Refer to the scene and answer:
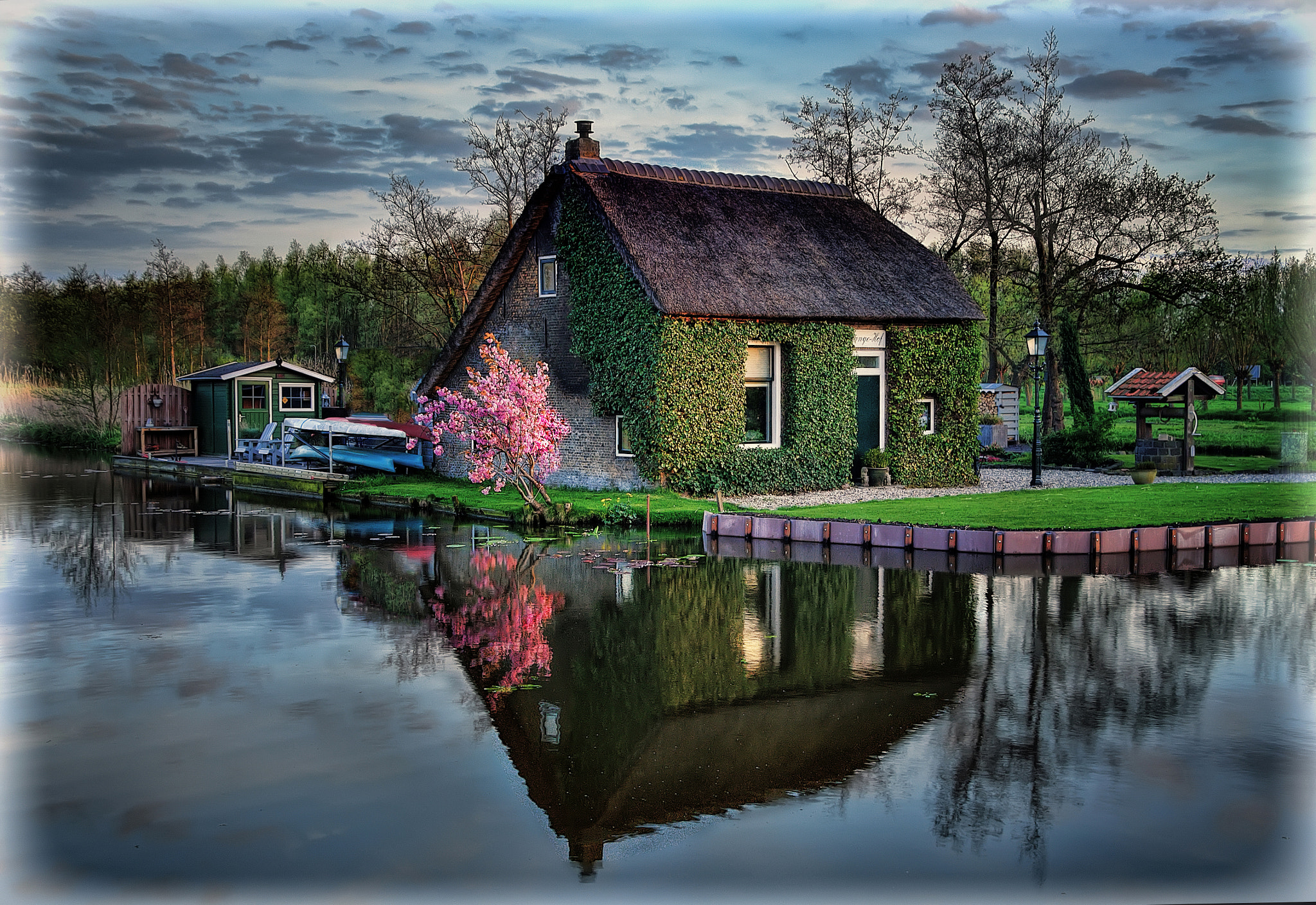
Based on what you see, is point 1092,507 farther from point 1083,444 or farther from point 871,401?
point 1083,444

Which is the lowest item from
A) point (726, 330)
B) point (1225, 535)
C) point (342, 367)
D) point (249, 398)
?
point (1225, 535)

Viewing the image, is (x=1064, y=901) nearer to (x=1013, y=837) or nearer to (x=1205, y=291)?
(x=1013, y=837)

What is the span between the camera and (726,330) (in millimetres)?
24125

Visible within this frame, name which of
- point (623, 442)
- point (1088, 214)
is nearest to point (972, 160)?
point (1088, 214)

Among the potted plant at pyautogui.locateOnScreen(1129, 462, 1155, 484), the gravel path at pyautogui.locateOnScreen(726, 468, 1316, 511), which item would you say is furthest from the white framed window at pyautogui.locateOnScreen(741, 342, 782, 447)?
the potted plant at pyautogui.locateOnScreen(1129, 462, 1155, 484)

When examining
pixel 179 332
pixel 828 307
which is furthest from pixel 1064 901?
pixel 179 332

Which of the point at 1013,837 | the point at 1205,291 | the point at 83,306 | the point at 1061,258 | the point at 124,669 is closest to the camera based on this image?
the point at 1013,837

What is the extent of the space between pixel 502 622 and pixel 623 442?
1256 centimetres

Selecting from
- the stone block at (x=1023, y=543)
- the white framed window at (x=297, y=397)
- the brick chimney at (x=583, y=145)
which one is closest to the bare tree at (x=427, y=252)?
the white framed window at (x=297, y=397)

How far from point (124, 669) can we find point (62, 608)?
3734mm

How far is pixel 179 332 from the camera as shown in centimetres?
5403

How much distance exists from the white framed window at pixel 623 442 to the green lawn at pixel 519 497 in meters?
0.86

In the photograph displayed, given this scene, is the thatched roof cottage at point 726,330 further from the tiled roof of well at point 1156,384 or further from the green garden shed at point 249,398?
the green garden shed at point 249,398

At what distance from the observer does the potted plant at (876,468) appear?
86.0 ft
